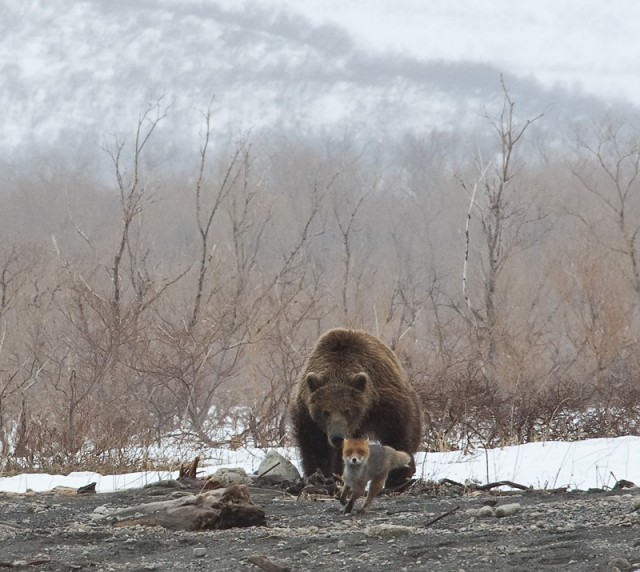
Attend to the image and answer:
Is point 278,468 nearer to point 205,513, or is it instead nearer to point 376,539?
point 205,513

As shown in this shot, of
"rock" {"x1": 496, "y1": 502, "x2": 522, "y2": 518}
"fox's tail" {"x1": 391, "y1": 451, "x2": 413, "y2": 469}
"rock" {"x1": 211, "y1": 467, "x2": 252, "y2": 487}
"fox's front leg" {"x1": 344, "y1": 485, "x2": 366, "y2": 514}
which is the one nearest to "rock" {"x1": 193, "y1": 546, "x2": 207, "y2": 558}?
"fox's front leg" {"x1": 344, "y1": 485, "x2": 366, "y2": 514}

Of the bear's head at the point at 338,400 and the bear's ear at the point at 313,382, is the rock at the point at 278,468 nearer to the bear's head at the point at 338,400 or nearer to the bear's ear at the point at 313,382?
the bear's head at the point at 338,400

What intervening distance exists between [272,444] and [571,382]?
455cm

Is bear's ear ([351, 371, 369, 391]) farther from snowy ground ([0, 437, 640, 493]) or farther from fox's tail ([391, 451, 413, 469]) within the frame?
fox's tail ([391, 451, 413, 469])

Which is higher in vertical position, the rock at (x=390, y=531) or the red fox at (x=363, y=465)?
the red fox at (x=363, y=465)

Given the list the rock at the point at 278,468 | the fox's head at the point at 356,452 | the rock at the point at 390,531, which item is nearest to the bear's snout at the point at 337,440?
the rock at the point at 278,468

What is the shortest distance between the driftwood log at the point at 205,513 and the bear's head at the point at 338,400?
195 centimetres

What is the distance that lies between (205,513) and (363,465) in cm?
95

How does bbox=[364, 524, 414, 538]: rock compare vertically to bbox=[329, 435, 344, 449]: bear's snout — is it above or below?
below

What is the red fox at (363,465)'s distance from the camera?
5301 millimetres

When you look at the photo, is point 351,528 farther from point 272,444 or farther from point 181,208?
point 181,208

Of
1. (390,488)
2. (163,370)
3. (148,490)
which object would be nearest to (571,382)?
(163,370)

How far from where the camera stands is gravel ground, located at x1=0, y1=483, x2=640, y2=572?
3.99 meters

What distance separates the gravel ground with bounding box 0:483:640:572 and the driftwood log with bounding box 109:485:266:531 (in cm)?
13
